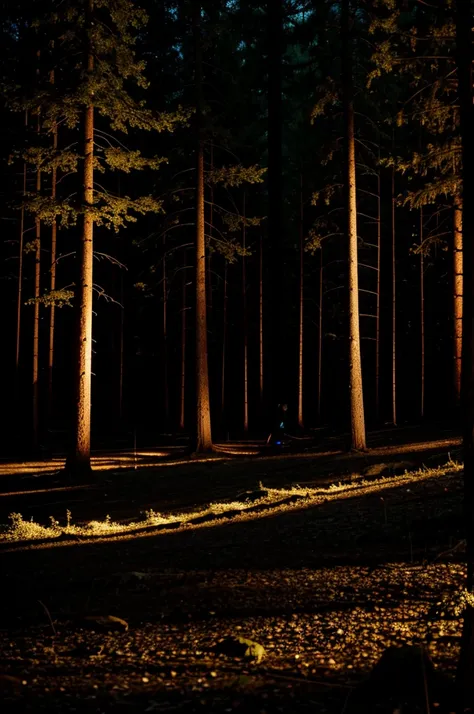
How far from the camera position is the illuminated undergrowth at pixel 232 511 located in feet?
43.7

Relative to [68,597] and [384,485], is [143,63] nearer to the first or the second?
[384,485]

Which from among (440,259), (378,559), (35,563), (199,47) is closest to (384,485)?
(378,559)

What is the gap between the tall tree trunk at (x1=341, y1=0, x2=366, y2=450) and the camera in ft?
66.7

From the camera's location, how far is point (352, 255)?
20.6 metres

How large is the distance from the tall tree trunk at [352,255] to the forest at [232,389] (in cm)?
7

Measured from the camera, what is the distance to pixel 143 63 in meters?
19.6

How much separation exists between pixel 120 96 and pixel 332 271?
23560 mm

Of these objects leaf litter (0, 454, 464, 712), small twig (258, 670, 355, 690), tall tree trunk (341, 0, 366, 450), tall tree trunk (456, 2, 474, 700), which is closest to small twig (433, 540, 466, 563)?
leaf litter (0, 454, 464, 712)

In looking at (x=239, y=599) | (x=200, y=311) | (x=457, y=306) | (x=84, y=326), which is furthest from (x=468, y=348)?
(x=457, y=306)

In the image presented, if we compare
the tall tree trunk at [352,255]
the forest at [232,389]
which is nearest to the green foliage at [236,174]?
the forest at [232,389]

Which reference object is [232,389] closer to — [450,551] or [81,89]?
[81,89]

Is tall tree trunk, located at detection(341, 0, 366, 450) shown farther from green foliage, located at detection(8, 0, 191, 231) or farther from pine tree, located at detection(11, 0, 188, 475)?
green foliage, located at detection(8, 0, 191, 231)

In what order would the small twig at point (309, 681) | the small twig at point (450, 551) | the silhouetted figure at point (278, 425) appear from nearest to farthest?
the small twig at point (309, 681)
the small twig at point (450, 551)
the silhouetted figure at point (278, 425)

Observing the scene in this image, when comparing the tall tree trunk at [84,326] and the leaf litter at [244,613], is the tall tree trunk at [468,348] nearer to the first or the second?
the leaf litter at [244,613]
